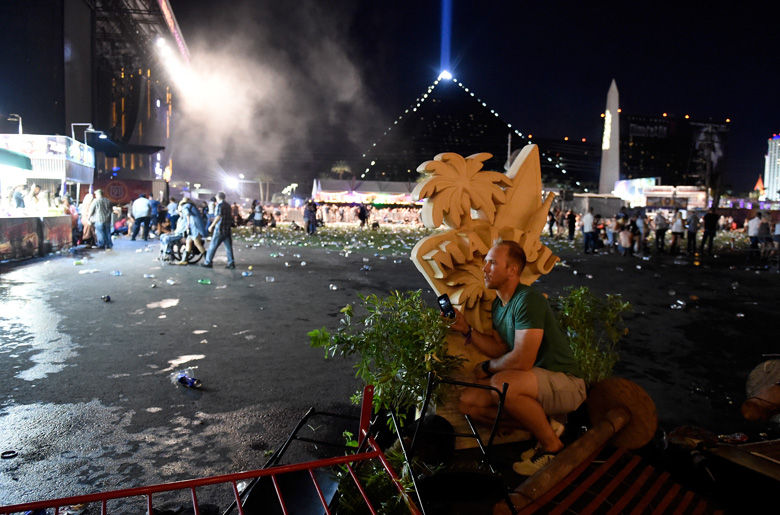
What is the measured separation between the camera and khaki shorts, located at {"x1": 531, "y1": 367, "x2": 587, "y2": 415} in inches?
98.0

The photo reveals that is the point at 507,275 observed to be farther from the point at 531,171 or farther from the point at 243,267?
the point at 243,267

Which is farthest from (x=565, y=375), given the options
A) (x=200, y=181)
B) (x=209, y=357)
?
(x=200, y=181)

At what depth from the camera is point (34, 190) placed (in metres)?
13.8

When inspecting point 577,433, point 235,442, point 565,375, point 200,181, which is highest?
point 200,181

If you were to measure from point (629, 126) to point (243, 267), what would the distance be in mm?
91000

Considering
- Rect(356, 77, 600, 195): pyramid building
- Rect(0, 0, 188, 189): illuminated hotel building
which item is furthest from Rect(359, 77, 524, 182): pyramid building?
Rect(0, 0, 188, 189): illuminated hotel building

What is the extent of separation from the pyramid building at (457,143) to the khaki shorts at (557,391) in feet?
215

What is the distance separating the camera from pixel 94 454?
2.97 meters

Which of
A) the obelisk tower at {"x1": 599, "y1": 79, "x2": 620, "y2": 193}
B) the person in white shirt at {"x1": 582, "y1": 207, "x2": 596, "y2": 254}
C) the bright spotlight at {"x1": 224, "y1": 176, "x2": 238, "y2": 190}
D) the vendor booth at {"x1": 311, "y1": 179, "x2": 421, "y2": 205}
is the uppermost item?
the obelisk tower at {"x1": 599, "y1": 79, "x2": 620, "y2": 193}

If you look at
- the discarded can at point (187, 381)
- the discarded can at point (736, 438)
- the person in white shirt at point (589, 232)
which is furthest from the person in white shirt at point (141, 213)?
the discarded can at point (736, 438)

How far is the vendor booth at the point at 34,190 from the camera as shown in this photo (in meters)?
11.6

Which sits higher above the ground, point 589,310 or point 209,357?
point 589,310

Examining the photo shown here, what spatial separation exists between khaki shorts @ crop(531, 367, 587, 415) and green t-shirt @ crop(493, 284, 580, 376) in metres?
0.07

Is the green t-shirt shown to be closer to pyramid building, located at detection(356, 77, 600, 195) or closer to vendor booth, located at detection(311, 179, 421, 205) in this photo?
vendor booth, located at detection(311, 179, 421, 205)
